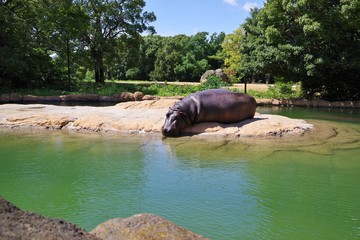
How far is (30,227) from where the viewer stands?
5.65 feet

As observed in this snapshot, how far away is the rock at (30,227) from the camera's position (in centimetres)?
163

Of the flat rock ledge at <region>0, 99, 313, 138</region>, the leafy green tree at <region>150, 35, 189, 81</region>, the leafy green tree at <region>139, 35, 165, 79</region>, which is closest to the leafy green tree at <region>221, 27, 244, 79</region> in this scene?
the leafy green tree at <region>150, 35, 189, 81</region>

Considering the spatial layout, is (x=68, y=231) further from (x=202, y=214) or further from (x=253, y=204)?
(x=253, y=204)

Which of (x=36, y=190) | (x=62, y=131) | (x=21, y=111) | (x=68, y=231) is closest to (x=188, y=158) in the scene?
(x=36, y=190)

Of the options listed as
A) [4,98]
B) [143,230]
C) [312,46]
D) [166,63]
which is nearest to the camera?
[143,230]

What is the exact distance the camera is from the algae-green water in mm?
4906

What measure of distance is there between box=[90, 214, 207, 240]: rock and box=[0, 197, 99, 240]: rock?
0.64 meters

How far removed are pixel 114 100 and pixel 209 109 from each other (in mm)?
11644

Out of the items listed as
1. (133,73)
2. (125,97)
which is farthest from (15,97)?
(133,73)

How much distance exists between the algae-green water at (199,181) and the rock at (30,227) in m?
2.87

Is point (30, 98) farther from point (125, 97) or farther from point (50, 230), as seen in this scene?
point (50, 230)

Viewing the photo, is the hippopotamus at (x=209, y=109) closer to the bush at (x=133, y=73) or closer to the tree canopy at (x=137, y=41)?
the tree canopy at (x=137, y=41)

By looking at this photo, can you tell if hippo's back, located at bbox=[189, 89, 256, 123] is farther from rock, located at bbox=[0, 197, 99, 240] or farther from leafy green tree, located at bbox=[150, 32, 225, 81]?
leafy green tree, located at bbox=[150, 32, 225, 81]

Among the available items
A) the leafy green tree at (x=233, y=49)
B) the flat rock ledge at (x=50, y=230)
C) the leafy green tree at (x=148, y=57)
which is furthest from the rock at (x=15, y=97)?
the leafy green tree at (x=148, y=57)
